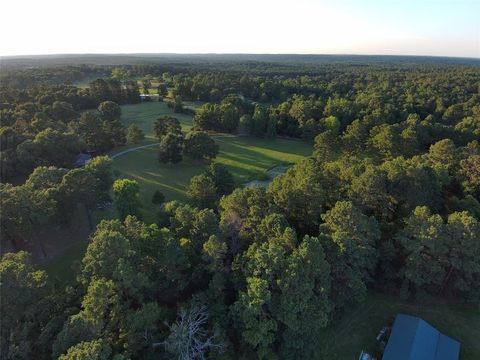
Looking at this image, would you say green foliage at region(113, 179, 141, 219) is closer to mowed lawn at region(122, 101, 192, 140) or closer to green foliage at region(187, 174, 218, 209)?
green foliage at region(187, 174, 218, 209)

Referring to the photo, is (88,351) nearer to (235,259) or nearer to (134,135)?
(235,259)

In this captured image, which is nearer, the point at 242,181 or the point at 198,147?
the point at 242,181

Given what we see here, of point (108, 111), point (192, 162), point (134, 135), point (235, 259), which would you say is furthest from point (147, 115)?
point (235, 259)

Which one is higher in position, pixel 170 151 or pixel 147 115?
pixel 170 151

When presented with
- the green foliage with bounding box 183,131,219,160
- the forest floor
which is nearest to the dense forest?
the forest floor

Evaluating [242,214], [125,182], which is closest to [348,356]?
[242,214]

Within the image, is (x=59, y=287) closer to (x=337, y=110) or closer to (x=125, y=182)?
(x=125, y=182)
